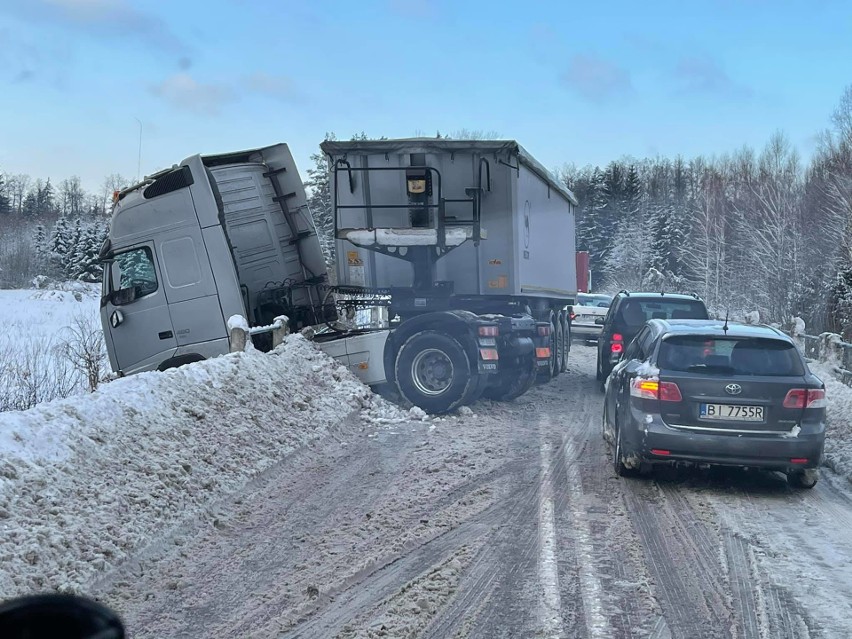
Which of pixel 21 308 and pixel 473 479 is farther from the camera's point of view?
pixel 21 308

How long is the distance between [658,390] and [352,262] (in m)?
6.55

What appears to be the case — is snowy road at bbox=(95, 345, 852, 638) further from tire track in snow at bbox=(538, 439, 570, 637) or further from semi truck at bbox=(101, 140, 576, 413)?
semi truck at bbox=(101, 140, 576, 413)

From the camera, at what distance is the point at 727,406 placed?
26.1 feet

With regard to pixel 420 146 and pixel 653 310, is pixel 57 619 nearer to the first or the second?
pixel 420 146

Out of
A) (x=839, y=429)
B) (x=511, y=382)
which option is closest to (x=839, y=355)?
(x=839, y=429)

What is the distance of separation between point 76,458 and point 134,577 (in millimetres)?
1219

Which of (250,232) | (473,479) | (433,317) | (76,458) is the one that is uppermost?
(250,232)

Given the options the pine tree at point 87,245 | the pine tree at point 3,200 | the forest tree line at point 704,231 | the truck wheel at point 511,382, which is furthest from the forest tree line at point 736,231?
the pine tree at point 3,200

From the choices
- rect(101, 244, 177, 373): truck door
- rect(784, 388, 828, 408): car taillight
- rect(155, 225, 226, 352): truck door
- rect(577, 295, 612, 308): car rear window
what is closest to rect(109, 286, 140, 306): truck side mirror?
rect(101, 244, 177, 373): truck door

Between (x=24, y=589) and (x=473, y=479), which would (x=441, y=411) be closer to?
(x=473, y=479)

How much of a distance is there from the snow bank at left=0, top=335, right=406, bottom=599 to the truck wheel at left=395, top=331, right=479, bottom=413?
1.90m

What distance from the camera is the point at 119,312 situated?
12852 millimetres

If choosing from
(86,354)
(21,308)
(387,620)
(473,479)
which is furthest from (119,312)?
(21,308)

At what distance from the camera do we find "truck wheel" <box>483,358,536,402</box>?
14531 mm
